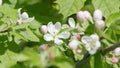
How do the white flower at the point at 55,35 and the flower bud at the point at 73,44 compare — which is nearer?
the flower bud at the point at 73,44

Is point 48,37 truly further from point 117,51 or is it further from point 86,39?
point 117,51

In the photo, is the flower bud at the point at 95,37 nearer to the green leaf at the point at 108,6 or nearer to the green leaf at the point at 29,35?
the green leaf at the point at 29,35

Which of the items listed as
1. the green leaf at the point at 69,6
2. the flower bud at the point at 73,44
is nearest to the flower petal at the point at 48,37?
the flower bud at the point at 73,44

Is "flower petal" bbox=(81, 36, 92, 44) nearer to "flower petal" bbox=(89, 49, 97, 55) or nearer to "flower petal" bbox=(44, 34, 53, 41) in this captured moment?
"flower petal" bbox=(89, 49, 97, 55)

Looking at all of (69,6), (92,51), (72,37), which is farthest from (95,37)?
(69,6)

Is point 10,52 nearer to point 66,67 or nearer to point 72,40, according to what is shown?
point 72,40

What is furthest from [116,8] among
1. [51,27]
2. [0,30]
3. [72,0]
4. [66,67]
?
[66,67]
